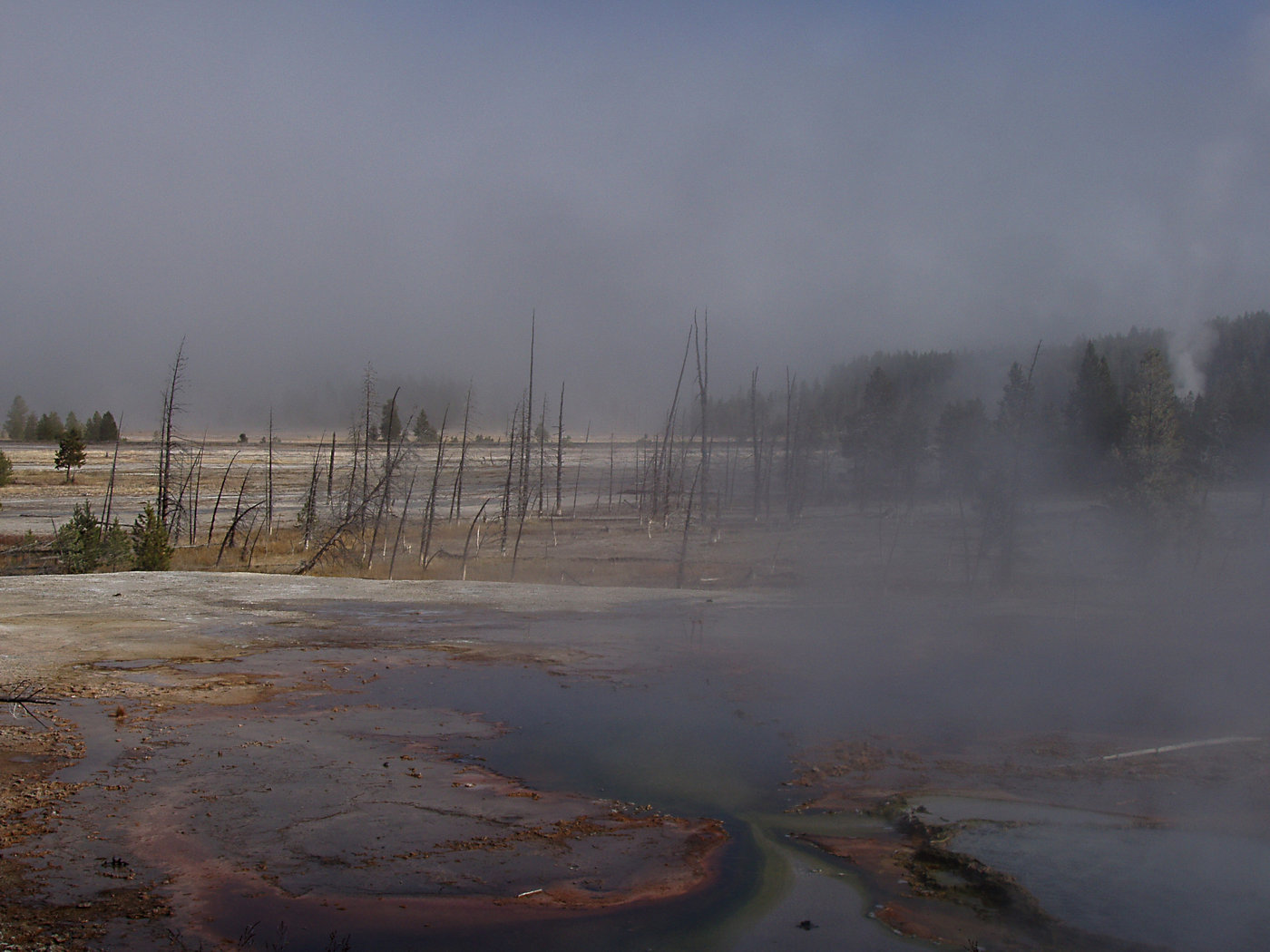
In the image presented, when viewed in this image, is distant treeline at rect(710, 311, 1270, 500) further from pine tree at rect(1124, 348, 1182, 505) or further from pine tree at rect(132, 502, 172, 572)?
pine tree at rect(132, 502, 172, 572)

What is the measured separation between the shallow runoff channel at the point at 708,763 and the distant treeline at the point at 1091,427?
15.2m

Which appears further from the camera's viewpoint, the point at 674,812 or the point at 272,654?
the point at 272,654

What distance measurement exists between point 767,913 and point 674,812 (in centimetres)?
222

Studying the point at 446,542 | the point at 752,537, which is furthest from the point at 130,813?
the point at 752,537

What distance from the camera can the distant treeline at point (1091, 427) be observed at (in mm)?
35000

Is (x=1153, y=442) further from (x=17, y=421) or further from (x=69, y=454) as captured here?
(x=17, y=421)

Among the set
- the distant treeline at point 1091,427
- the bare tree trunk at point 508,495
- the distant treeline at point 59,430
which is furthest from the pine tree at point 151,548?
the distant treeline at point 59,430

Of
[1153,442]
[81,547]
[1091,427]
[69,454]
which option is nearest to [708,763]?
[81,547]

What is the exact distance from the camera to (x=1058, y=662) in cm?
1778

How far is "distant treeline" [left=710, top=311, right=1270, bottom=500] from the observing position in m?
35.0

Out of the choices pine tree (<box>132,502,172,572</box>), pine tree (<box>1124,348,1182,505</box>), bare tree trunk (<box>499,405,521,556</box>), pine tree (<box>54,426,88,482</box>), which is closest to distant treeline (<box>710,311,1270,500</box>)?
pine tree (<box>1124,348,1182,505</box>)

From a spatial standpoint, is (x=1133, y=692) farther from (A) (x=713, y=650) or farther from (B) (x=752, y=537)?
(B) (x=752, y=537)

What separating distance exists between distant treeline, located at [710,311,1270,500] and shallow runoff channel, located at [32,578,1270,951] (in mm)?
15174

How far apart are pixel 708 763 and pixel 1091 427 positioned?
50050 millimetres
